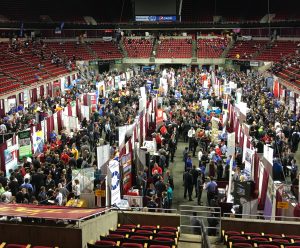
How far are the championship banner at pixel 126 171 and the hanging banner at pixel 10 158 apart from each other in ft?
13.9

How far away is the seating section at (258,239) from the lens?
25.4ft

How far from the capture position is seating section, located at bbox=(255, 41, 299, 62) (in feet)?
135

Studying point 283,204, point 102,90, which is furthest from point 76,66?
point 283,204

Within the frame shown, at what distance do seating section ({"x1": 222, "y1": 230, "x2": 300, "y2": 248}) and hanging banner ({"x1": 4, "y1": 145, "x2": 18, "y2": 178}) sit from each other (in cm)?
808

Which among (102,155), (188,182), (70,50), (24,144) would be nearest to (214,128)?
(188,182)

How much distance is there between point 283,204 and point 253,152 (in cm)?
320

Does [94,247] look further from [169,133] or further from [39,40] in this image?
[39,40]

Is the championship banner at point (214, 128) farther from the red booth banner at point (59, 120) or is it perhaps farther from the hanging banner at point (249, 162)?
the red booth banner at point (59, 120)

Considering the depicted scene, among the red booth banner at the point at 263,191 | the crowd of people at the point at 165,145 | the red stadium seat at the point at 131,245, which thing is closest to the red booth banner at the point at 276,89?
the crowd of people at the point at 165,145

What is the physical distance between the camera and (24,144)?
14773mm

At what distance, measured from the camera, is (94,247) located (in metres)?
7.00

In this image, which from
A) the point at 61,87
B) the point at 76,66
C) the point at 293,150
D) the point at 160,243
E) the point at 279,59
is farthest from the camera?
the point at 76,66

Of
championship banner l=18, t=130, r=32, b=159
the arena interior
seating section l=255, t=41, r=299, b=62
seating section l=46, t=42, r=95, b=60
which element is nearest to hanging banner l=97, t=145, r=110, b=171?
the arena interior

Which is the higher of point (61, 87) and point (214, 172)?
point (61, 87)
